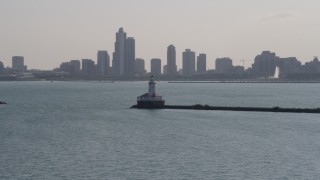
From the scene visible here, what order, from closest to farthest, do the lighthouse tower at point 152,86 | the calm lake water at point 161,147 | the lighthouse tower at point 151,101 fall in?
1. the calm lake water at point 161,147
2. the lighthouse tower at point 152,86
3. the lighthouse tower at point 151,101

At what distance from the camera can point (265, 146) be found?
57.9 m

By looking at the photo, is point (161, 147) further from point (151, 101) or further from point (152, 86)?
point (151, 101)

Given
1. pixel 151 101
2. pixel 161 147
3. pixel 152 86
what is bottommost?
pixel 161 147

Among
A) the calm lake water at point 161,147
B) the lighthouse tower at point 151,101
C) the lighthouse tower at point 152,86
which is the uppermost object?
the lighthouse tower at point 152,86

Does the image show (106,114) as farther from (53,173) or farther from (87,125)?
(53,173)

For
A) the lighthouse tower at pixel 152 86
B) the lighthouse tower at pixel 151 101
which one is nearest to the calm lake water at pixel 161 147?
the lighthouse tower at pixel 152 86

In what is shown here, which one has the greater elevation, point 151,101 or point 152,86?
point 152,86

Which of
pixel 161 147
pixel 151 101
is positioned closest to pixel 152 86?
pixel 151 101

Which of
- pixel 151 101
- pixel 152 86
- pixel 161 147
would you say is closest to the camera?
pixel 161 147

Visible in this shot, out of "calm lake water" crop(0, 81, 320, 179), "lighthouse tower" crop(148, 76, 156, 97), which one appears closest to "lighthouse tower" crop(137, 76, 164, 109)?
"lighthouse tower" crop(148, 76, 156, 97)

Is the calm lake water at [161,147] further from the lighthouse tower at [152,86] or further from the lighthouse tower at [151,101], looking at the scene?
the lighthouse tower at [151,101]

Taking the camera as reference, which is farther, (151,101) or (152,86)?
(151,101)

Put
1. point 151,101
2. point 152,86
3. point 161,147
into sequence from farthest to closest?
point 151,101 < point 152,86 < point 161,147

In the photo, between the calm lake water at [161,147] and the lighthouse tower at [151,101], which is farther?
the lighthouse tower at [151,101]
